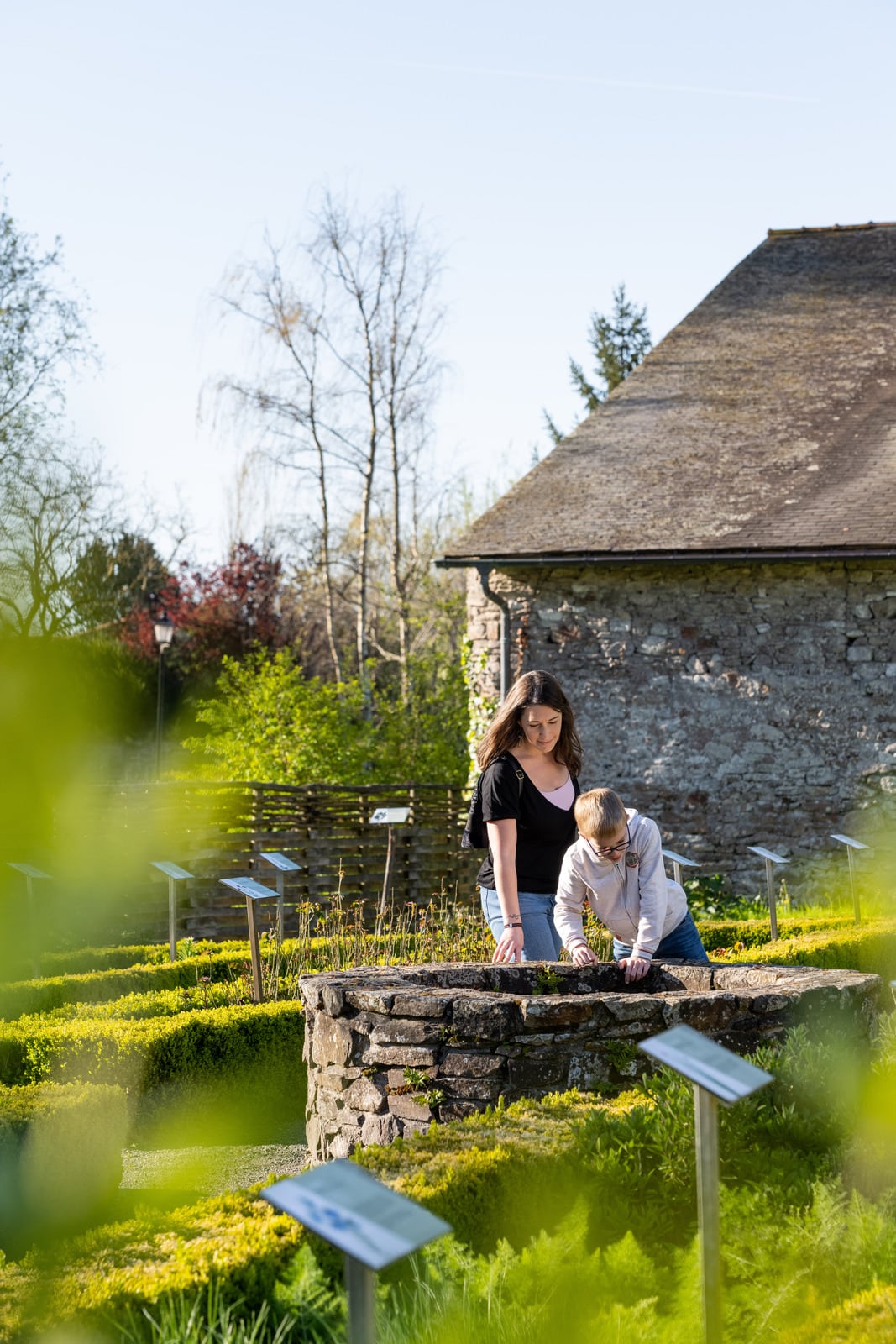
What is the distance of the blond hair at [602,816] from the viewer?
446 centimetres

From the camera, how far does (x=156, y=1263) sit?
2.76 metres

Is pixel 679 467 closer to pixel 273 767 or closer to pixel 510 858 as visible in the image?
pixel 273 767

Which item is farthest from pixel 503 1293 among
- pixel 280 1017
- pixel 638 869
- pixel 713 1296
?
pixel 280 1017

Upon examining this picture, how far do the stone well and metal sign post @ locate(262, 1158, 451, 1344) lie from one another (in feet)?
8.12

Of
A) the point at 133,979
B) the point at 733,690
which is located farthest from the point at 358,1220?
the point at 733,690

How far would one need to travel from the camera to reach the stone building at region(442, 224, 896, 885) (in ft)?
34.8

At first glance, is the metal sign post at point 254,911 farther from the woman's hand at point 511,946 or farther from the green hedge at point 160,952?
the woman's hand at point 511,946

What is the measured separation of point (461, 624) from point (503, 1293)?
19479 millimetres

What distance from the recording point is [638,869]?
462 cm

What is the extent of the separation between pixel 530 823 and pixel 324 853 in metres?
5.95

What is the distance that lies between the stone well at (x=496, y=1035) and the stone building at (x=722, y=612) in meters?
6.54

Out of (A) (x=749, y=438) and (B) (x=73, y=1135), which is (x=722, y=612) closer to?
(A) (x=749, y=438)

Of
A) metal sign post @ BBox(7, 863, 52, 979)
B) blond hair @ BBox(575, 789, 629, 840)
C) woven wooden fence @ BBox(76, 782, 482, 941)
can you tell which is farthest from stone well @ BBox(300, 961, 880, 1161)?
woven wooden fence @ BBox(76, 782, 482, 941)

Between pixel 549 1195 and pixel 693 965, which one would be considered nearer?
pixel 549 1195
